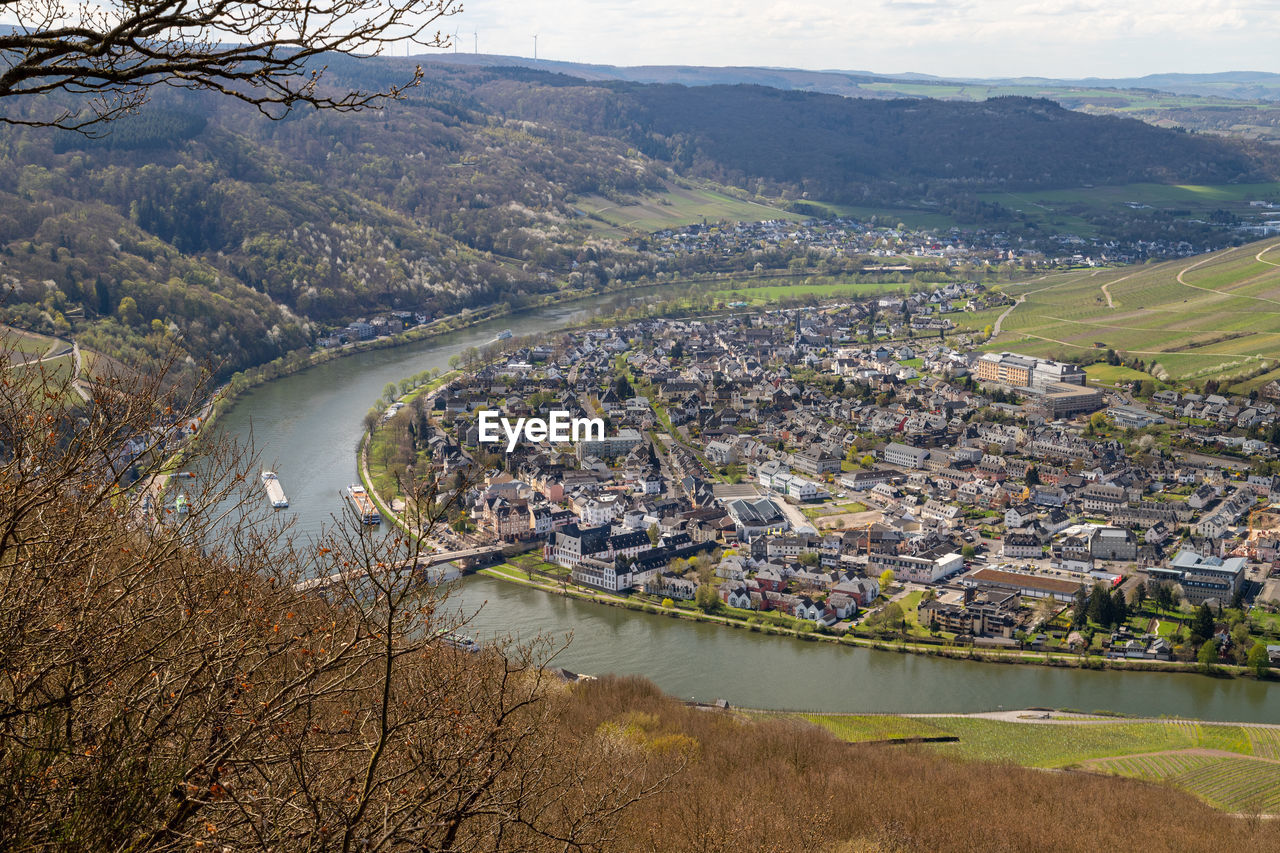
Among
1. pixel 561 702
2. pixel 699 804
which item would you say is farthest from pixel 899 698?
pixel 699 804

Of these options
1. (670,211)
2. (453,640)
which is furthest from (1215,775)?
(670,211)

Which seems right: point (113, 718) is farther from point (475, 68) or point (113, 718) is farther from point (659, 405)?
point (475, 68)

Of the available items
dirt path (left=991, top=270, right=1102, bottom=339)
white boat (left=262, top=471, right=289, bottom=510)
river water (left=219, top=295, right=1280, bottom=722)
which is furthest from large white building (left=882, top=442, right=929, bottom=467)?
dirt path (left=991, top=270, right=1102, bottom=339)

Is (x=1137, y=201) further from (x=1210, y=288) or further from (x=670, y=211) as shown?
(x=670, y=211)
